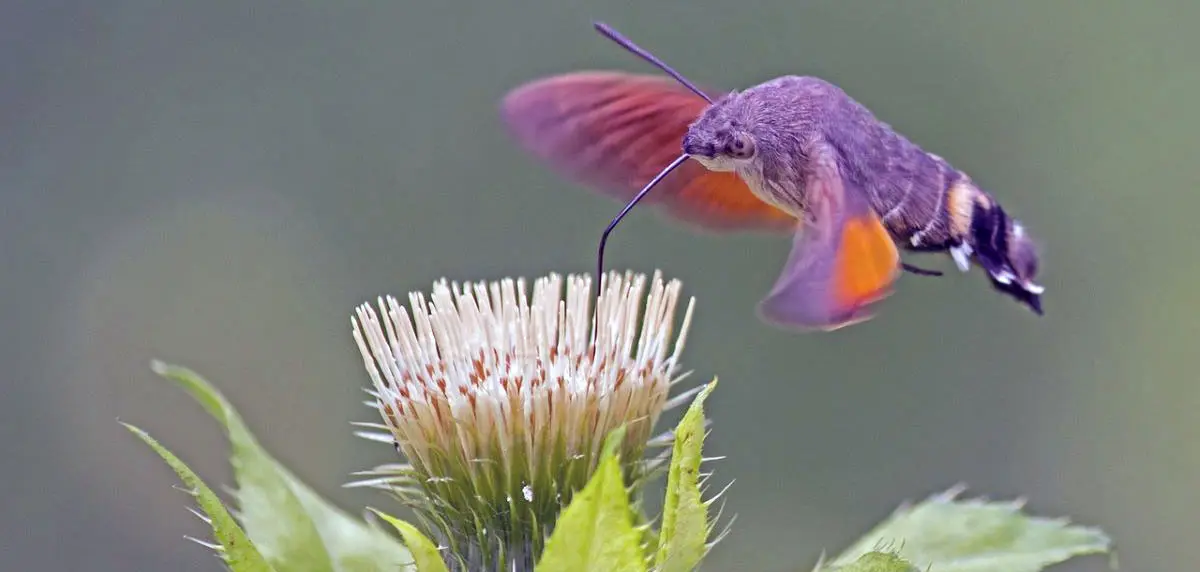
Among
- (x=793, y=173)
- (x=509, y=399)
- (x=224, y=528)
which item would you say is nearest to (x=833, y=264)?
(x=793, y=173)

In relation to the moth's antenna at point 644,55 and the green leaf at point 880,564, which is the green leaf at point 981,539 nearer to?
the green leaf at point 880,564

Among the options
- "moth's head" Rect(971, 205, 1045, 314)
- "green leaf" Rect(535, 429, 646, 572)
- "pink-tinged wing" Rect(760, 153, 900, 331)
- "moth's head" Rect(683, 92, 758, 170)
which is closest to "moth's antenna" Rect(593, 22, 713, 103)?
"moth's head" Rect(683, 92, 758, 170)

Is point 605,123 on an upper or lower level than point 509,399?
upper

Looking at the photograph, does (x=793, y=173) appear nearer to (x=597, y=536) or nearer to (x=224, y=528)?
(x=597, y=536)

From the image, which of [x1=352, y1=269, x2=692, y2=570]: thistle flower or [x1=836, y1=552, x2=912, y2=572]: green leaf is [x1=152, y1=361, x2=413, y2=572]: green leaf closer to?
[x1=352, y1=269, x2=692, y2=570]: thistle flower

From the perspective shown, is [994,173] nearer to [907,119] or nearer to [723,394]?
[907,119]

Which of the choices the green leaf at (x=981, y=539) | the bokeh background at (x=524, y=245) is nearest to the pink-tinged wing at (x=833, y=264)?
the green leaf at (x=981, y=539)
